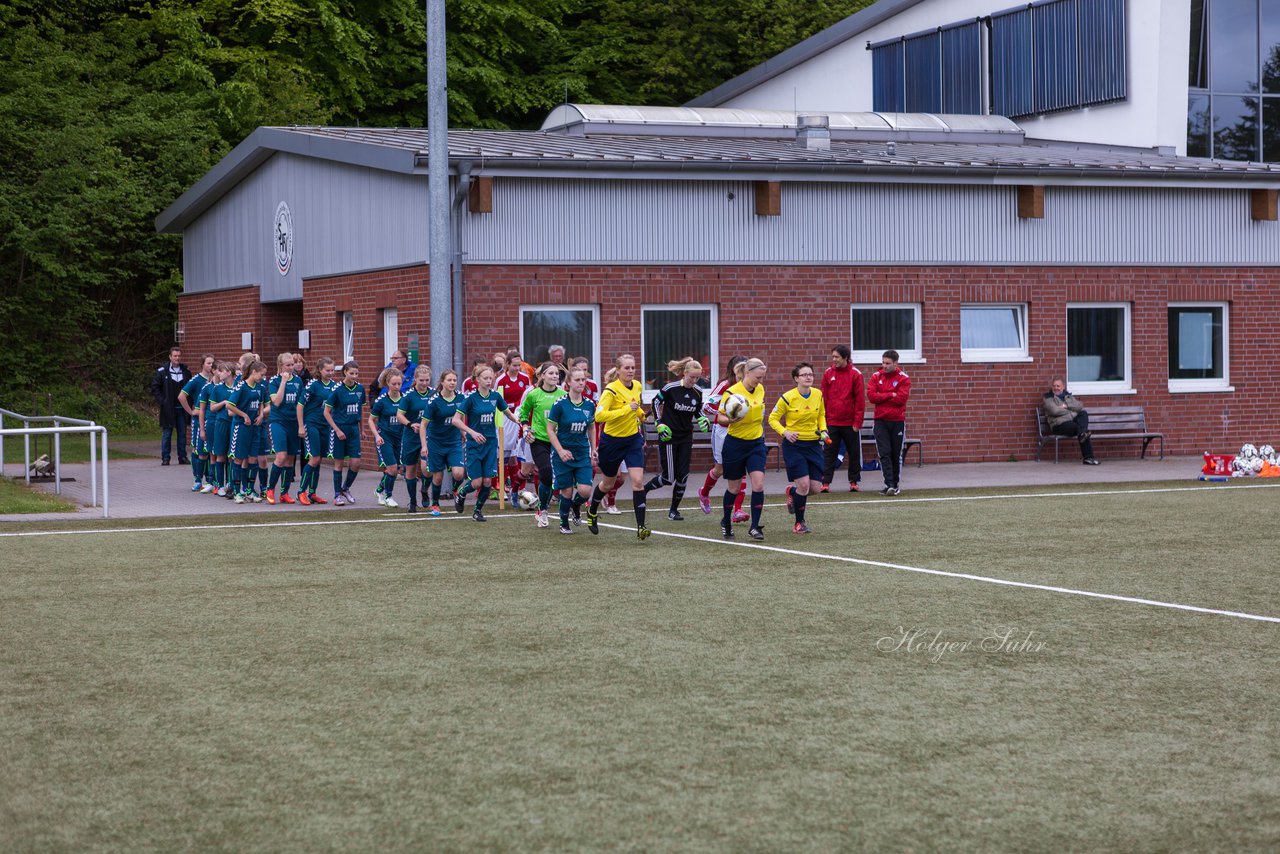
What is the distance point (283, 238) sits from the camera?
28250 mm

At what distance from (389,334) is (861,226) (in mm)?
7171

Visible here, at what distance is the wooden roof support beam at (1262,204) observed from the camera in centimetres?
2584

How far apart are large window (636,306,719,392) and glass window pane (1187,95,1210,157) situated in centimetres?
1273

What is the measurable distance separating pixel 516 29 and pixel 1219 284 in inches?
932

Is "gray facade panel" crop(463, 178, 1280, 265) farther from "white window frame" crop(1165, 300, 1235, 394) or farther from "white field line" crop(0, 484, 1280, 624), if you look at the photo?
"white field line" crop(0, 484, 1280, 624)

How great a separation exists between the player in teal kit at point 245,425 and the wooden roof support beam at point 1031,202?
11.7 meters

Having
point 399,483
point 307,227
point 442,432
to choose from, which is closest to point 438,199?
point 442,432

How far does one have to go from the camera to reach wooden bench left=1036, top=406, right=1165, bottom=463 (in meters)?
24.7

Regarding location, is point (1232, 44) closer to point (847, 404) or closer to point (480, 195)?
point (847, 404)

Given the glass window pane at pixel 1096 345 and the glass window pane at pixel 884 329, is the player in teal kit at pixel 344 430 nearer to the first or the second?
the glass window pane at pixel 884 329

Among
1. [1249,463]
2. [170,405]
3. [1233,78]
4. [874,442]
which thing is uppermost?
[1233,78]

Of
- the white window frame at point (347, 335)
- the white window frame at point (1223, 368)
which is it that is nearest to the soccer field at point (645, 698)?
the white window frame at point (347, 335)

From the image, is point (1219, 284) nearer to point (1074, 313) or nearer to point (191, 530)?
point (1074, 313)

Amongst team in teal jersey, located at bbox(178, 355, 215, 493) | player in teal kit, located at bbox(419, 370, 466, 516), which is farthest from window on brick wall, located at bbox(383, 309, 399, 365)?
player in teal kit, located at bbox(419, 370, 466, 516)
